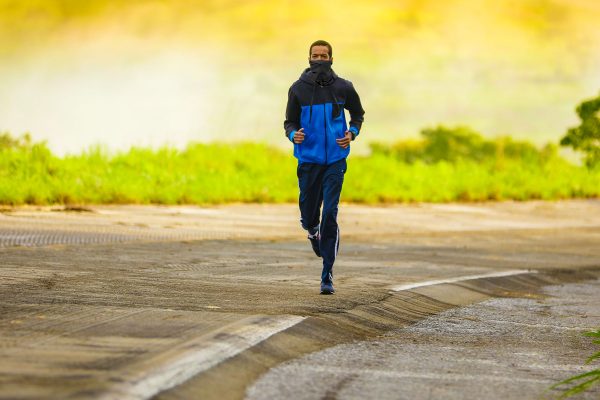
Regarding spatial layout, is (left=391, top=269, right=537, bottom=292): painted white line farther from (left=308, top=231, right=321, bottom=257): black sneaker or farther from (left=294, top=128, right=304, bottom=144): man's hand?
(left=294, top=128, right=304, bottom=144): man's hand

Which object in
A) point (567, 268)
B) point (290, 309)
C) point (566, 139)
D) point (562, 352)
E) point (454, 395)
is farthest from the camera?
point (566, 139)

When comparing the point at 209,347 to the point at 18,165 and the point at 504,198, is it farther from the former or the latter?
the point at 504,198

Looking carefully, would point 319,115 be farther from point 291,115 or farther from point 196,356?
point 196,356

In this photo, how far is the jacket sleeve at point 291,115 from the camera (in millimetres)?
10469

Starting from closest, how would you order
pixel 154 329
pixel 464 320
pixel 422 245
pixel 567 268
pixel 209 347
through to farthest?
pixel 209 347
pixel 154 329
pixel 464 320
pixel 567 268
pixel 422 245

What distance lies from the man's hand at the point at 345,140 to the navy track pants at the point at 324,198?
0.18 m

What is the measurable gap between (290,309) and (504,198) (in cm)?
2559

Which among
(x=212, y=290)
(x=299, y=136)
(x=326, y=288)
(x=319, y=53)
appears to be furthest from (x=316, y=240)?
(x=319, y=53)

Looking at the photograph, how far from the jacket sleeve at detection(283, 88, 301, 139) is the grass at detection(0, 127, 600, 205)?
1216 centimetres

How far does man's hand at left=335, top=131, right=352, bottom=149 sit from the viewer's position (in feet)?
33.8

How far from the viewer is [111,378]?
6098 mm

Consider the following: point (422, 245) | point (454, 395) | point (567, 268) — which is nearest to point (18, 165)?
point (422, 245)

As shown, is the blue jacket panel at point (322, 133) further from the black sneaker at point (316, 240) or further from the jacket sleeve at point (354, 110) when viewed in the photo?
the black sneaker at point (316, 240)

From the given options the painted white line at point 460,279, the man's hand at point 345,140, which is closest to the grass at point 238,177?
the painted white line at point 460,279
